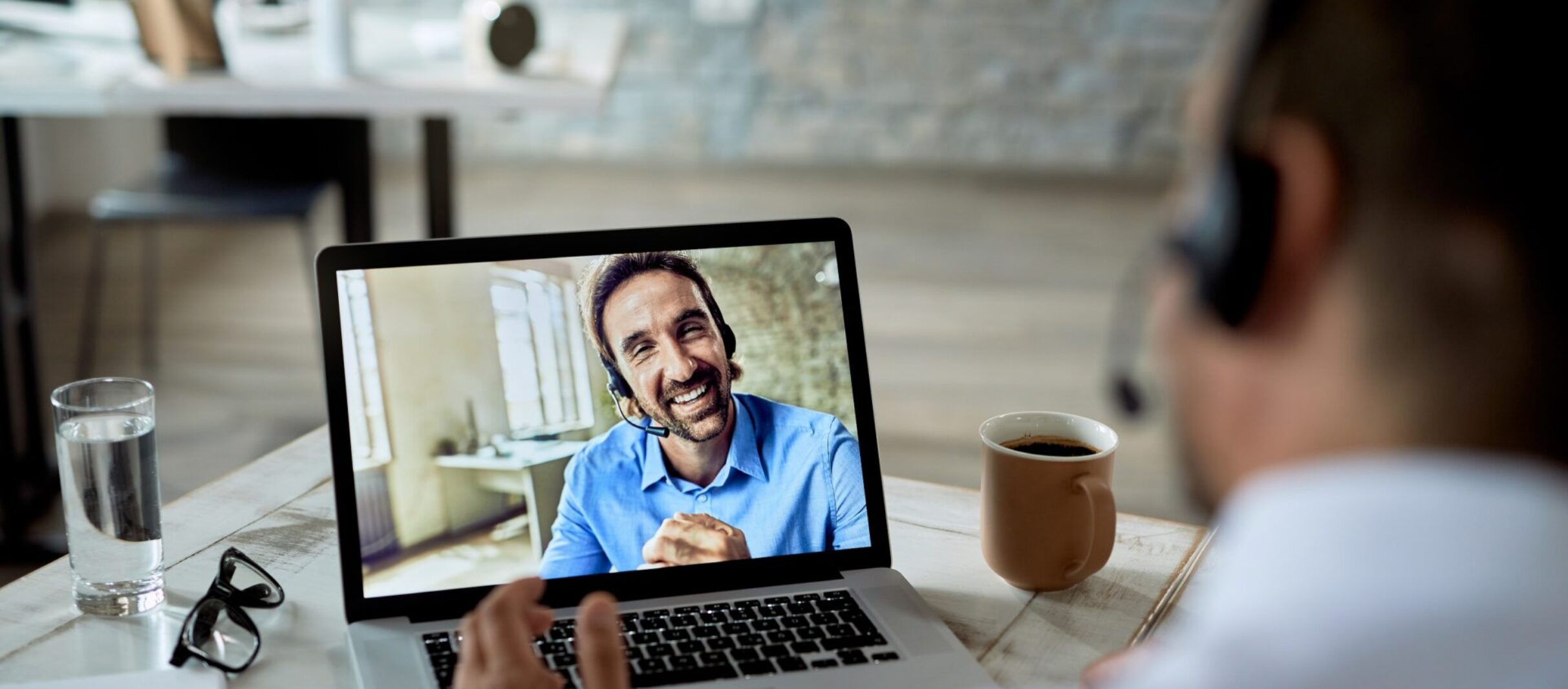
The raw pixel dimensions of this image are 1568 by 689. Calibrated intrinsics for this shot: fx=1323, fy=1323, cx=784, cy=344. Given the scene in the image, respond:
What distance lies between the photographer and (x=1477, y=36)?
368 millimetres

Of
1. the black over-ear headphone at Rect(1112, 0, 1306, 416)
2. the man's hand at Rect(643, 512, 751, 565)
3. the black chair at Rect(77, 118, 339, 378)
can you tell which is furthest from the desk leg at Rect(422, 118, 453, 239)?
the black over-ear headphone at Rect(1112, 0, 1306, 416)

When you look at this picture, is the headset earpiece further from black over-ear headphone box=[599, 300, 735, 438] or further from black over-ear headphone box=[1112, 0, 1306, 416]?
black over-ear headphone box=[1112, 0, 1306, 416]

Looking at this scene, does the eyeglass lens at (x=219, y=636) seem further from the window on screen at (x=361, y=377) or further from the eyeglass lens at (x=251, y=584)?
the window on screen at (x=361, y=377)

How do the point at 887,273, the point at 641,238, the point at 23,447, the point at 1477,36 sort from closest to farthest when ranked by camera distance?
the point at 1477,36
the point at 641,238
the point at 23,447
the point at 887,273

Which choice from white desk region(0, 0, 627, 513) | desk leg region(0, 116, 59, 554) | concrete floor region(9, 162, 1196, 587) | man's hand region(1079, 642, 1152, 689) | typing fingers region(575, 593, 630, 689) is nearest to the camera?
typing fingers region(575, 593, 630, 689)

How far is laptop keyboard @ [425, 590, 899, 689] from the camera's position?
773 mm

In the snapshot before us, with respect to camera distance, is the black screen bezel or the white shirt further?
the black screen bezel

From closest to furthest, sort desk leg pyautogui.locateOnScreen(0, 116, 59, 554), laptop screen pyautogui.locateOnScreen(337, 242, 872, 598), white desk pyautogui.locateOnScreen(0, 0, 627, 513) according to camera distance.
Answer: laptop screen pyautogui.locateOnScreen(337, 242, 872, 598)
white desk pyautogui.locateOnScreen(0, 0, 627, 513)
desk leg pyautogui.locateOnScreen(0, 116, 59, 554)

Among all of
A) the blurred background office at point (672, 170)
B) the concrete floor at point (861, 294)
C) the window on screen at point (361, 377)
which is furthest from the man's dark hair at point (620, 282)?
the concrete floor at point (861, 294)

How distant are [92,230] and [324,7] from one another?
206 centimetres

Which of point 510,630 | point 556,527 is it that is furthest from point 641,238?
point 510,630

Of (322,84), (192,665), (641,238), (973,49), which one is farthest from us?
(973,49)

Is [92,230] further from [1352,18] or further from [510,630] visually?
[1352,18]

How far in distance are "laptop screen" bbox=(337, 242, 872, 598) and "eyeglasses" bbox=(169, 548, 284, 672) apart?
85mm
